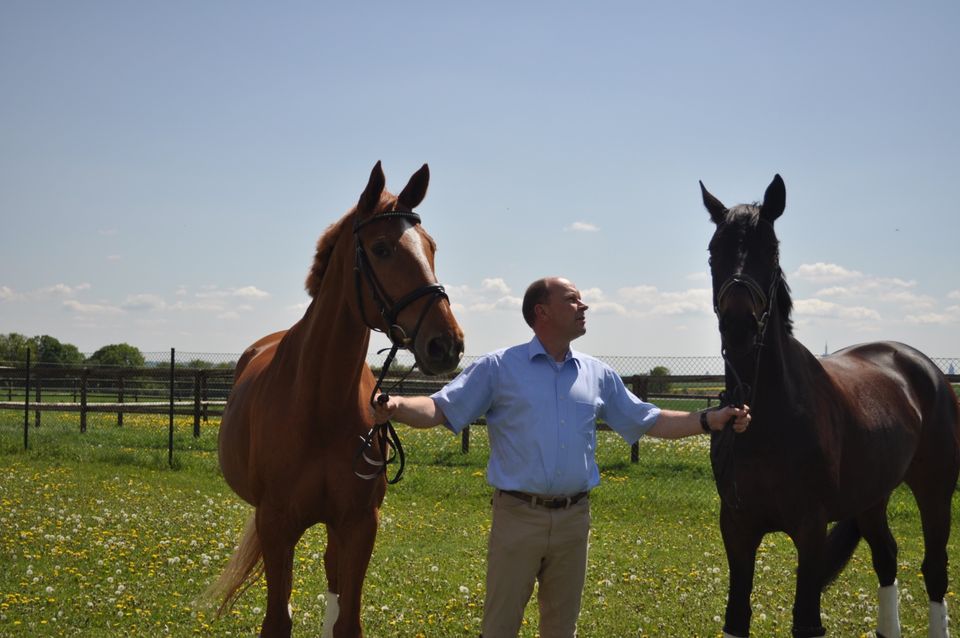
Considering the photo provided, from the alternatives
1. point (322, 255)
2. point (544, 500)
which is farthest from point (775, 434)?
point (322, 255)

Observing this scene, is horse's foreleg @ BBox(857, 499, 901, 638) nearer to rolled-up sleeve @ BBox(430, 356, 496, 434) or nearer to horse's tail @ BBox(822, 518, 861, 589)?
horse's tail @ BBox(822, 518, 861, 589)

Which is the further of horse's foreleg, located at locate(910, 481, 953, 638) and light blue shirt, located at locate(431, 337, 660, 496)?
horse's foreleg, located at locate(910, 481, 953, 638)

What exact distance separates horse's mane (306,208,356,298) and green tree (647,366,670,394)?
8137 mm

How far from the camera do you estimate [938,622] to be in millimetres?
5246

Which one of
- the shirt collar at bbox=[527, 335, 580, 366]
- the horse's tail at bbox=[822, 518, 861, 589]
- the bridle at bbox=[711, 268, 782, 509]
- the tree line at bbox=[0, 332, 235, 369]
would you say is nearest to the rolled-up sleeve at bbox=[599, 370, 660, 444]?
the shirt collar at bbox=[527, 335, 580, 366]

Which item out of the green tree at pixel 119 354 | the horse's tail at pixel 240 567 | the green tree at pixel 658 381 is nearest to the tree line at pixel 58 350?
the green tree at pixel 119 354

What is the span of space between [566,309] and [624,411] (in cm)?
65

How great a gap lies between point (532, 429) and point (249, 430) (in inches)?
79.2

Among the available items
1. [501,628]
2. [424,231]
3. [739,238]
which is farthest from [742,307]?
[501,628]

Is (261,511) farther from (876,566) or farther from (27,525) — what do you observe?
(27,525)

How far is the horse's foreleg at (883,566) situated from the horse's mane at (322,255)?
385 centimetres

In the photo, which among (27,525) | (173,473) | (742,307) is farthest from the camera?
(173,473)

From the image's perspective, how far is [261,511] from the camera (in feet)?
13.1

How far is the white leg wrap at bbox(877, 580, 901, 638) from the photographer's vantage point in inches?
200
